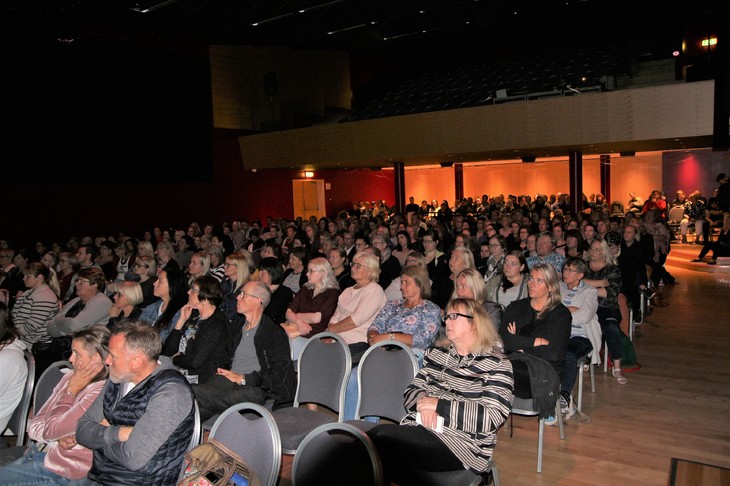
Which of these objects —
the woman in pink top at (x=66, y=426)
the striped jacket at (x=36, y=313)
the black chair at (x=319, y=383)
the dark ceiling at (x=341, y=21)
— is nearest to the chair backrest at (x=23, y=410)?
the woman in pink top at (x=66, y=426)

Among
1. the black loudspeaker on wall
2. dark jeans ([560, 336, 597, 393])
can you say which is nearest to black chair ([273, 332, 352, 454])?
dark jeans ([560, 336, 597, 393])

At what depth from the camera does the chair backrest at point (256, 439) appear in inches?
93.9

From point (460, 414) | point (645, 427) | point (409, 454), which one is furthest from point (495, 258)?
point (409, 454)

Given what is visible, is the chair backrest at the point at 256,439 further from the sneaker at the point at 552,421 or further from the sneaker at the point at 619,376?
the sneaker at the point at 619,376

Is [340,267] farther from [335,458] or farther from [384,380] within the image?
[335,458]

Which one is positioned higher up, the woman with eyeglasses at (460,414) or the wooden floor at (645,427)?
the woman with eyeglasses at (460,414)

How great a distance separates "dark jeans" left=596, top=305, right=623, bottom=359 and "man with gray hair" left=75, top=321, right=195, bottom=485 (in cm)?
398

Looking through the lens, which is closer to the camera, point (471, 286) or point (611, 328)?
point (471, 286)

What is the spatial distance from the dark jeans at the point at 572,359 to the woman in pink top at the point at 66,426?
9.89ft

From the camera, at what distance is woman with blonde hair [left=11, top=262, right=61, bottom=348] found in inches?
219

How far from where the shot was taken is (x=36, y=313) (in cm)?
560

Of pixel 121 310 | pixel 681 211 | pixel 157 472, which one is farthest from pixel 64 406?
pixel 681 211

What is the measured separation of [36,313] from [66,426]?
3.18m

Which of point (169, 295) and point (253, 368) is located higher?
point (169, 295)
